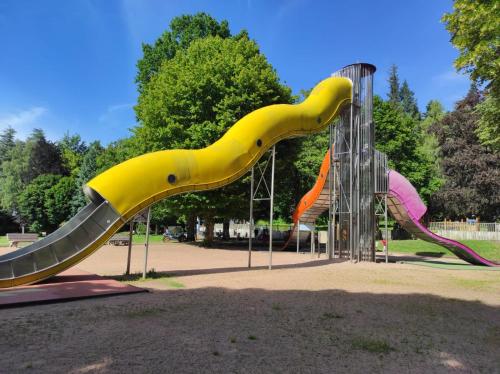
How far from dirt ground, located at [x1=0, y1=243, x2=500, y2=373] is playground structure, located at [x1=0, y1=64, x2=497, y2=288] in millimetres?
2574

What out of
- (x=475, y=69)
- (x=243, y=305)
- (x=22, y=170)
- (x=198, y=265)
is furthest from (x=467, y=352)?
(x=22, y=170)

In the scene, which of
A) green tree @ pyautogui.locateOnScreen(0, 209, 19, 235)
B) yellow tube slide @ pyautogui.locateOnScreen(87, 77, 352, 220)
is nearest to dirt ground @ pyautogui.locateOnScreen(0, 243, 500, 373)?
yellow tube slide @ pyautogui.locateOnScreen(87, 77, 352, 220)

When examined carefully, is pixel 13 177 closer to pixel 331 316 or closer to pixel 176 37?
pixel 176 37

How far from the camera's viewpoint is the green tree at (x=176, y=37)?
124 feet

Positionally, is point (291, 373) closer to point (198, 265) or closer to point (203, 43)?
point (198, 265)

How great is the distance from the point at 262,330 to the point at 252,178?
33.3ft

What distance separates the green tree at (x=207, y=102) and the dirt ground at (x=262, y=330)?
1480cm

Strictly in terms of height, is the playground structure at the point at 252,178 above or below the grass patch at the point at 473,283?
above

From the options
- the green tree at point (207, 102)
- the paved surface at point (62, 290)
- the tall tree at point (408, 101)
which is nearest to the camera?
the paved surface at point (62, 290)

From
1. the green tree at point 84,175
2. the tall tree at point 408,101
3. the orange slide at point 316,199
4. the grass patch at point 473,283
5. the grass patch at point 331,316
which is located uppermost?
the tall tree at point 408,101

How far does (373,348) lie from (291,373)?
171cm

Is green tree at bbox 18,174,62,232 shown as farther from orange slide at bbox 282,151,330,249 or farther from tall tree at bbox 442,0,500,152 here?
tall tree at bbox 442,0,500,152

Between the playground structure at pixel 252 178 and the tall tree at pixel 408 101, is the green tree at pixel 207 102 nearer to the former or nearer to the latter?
the playground structure at pixel 252 178

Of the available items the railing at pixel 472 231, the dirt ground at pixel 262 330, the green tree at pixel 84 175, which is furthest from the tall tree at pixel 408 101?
the dirt ground at pixel 262 330
